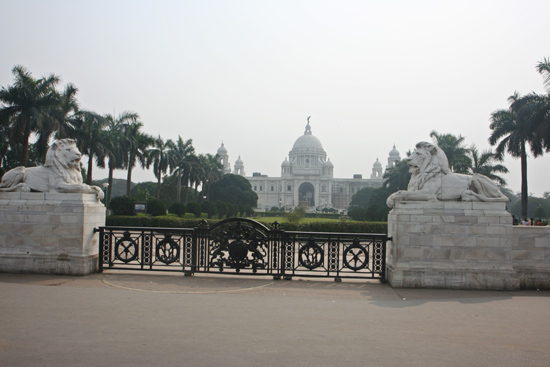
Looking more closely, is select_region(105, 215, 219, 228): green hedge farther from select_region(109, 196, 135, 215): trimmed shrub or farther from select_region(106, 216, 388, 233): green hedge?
select_region(109, 196, 135, 215): trimmed shrub

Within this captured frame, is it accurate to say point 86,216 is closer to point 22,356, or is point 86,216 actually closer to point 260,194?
point 22,356

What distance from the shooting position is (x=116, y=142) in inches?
1075

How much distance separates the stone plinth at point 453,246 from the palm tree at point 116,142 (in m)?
22.0

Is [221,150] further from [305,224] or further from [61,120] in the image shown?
[305,224]

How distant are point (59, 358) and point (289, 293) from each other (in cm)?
365

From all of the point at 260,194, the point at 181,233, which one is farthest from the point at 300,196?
the point at 181,233

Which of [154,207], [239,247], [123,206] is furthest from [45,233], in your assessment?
[154,207]

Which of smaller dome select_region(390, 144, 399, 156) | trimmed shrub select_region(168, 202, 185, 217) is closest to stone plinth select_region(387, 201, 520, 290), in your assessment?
trimmed shrub select_region(168, 202, 185, 217)

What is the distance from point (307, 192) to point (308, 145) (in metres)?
12.1

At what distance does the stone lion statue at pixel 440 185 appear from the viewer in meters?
7.41

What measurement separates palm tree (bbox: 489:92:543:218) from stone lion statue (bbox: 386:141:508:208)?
677 inches

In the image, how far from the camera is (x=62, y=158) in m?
7.92

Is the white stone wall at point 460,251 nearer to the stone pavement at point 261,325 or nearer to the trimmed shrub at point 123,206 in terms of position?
the stone pavement at point 261,325

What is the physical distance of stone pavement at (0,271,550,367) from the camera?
382 centimetres
